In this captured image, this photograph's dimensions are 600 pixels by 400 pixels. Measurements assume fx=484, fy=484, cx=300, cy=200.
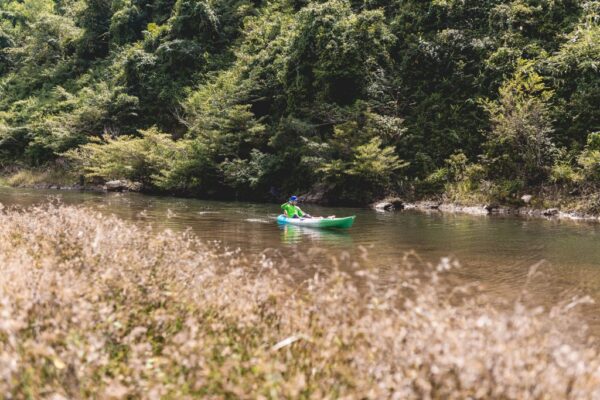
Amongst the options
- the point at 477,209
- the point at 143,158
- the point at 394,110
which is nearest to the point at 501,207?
the point at 477,209

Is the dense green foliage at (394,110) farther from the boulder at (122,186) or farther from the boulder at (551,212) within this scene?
the boulder at (551,212)

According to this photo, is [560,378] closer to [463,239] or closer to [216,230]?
[463,239]

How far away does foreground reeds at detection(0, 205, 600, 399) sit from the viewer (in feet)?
10.3

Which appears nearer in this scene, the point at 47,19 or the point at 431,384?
the point at 431,384

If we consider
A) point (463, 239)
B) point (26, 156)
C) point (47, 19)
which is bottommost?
point (463, 239)

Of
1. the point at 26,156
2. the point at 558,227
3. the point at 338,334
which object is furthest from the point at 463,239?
the point at 26,156

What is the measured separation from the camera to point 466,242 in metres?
16.4

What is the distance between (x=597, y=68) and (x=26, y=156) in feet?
192

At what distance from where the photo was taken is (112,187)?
4416cm

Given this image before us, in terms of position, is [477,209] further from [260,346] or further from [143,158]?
[143,158]

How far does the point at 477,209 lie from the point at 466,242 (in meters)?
12.9

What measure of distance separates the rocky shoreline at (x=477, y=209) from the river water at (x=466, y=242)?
244 cm

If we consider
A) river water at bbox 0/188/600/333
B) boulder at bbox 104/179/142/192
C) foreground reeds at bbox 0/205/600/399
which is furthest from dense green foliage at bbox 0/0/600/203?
foreground reeds at bbox 0/205/600/399

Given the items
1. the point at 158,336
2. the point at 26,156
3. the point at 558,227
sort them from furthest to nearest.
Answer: the point at 26,156 < the point at 558,227 < the point at 158,336
